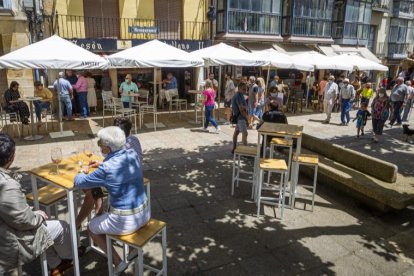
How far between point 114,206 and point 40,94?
8.40 metres

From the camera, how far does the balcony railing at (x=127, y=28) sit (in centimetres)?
1341

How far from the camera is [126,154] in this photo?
11.2 ft

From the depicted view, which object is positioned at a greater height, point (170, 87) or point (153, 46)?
point (153, 46)

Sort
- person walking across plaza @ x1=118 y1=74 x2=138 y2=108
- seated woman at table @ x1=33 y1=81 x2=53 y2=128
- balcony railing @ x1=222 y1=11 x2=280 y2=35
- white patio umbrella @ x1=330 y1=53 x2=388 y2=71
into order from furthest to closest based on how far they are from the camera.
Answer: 1. balcony railing @ x1=222 y1=11 x2=280 y2=35
2. white patio umbrella @ x1=330 y1=53 x2=388 y2=71
3. person walking across plaza @ x1=118 y1=74 x2=138 y2=108
4. seated woman at table @ x1=33 y1=81 x2=53 y2=128

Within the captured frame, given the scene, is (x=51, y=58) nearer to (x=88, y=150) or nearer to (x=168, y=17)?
(x=88, y=150)

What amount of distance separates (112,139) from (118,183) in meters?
0.45

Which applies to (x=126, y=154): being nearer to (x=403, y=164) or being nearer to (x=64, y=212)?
(x=64, y=212)

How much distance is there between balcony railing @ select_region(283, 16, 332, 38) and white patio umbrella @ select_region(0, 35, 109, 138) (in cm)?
1322

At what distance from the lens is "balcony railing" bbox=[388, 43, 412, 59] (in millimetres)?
27219

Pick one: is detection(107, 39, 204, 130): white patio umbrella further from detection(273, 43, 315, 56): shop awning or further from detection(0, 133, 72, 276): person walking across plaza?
detection(273, 43, 315, 56): shop awning

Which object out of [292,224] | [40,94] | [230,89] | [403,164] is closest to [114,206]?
[292,224]

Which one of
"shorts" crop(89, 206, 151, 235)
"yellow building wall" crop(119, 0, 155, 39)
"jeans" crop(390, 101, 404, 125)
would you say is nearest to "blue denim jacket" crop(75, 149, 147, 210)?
"shorts" crop(89, 206, 151, 235)

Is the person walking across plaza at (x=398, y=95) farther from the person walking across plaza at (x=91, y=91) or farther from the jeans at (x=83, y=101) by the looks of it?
the person walking across plaza at (x=91, y=91)

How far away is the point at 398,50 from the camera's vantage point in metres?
27.8
